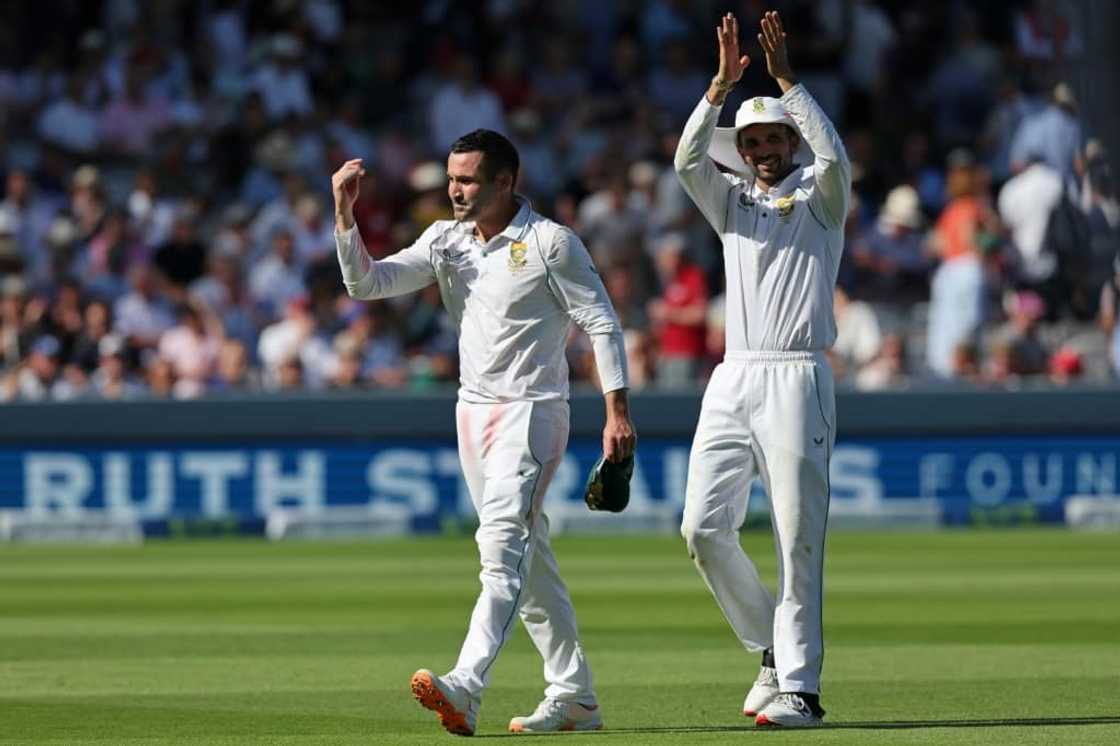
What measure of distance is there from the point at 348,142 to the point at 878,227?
5.00m

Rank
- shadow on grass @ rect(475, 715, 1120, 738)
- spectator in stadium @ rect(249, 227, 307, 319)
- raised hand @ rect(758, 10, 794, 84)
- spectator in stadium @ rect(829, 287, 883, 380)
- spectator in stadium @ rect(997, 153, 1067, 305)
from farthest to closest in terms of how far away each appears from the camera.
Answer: spectator in stadium @ rect(249, 227, 307, 319) → spectator in stadium @ rect(997, 153, 1067, 305) → spectator in stadium @ rect(829, 287, 883, 380) → raised hand @ rect(758, 10, 794, 84) → shadow on grass @ rect(475, 715, 1120, 738)

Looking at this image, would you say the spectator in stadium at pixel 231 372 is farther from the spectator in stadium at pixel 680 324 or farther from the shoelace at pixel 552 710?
the shoelace at pixel 552 710

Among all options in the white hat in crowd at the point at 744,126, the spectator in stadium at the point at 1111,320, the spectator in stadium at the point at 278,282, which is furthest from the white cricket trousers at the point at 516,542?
the spectator in stadium at the point at 278,282

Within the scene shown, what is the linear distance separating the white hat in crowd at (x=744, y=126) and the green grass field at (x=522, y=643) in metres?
1.94

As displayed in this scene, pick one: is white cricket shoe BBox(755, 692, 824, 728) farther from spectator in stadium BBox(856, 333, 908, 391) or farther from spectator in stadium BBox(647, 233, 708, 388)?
spectator in stadium BBox(647, 233, 708, 388)

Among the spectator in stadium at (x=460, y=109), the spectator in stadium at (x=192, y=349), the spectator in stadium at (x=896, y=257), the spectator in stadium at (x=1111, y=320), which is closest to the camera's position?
the spectator in stadium at (x=1111, y=320)

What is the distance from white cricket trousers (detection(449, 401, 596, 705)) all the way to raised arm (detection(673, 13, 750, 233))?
0.90m

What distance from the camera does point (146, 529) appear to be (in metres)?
17.8

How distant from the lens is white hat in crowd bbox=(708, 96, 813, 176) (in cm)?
774

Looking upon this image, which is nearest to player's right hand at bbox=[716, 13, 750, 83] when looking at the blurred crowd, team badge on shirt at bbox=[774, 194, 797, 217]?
team badge on shirt at bbox=[774, 194, 797, 217]

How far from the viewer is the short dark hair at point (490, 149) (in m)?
7.41

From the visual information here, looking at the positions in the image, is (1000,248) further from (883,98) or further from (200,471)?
(200,471)

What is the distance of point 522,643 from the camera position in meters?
11.0

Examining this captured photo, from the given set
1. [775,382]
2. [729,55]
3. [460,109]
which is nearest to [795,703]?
[775,382]
